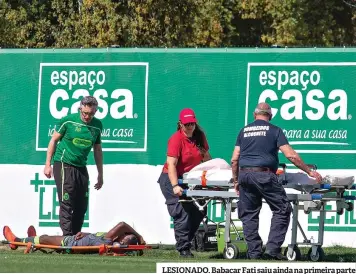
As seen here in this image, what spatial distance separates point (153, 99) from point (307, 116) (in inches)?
77.2

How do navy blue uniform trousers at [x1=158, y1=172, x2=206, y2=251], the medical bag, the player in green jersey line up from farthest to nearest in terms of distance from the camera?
the medical bag, the player in green jersey, navy blue uniform trousers at [x1=158, y1=172, x2=206, y2=251]

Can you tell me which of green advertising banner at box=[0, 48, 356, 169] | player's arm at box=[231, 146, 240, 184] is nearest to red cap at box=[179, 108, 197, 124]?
player's arm at box=[231, 146, 240, 184]

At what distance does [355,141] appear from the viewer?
17.8 m

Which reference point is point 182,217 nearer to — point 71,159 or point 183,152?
point 183,152

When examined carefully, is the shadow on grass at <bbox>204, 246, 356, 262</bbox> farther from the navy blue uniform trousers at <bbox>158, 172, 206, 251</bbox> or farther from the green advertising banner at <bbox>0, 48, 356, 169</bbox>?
the green advertising banner at <bbox>0, 48, 356, 169</bbox>

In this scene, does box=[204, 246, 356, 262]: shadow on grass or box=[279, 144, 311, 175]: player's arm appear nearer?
box=[279, 144, 311, 175]: player's arm

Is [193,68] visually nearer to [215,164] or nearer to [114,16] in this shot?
[215,164]

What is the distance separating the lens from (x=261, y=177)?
1520 centimetres

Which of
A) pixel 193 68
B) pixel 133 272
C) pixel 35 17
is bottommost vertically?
pixel 133 272

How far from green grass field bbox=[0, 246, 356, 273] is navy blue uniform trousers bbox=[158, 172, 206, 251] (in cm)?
22

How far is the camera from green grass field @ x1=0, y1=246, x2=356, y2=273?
13.7 m

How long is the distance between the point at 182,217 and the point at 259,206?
1.00 meters

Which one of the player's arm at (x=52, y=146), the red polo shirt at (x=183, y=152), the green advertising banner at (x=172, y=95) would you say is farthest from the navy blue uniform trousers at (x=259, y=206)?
the green advertising banner at (x=172, y=95)

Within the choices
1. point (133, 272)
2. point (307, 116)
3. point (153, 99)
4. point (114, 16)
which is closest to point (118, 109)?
point (153, 99)
